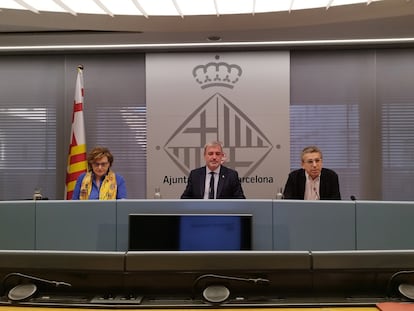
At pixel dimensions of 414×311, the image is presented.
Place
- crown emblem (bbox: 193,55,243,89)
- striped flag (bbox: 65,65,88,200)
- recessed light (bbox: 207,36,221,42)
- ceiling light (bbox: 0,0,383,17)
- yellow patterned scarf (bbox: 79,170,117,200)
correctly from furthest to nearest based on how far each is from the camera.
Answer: crown emblem (bbox: 193,55,243,89) < striped flag (bbox: 65,65,88,200) < recessed light (bbox: 207,36,221,42) < yellow patterned scarf (bbox: 79,170,117,200) < ceiling light (bbox: 0,0,383,17)

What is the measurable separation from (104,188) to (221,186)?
39.5 inches

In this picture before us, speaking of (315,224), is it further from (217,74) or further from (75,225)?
(217,74)

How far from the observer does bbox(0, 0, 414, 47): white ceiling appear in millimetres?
3656

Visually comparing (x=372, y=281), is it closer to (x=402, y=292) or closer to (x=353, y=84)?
(x=402, y=292)

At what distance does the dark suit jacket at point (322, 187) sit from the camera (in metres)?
3.42

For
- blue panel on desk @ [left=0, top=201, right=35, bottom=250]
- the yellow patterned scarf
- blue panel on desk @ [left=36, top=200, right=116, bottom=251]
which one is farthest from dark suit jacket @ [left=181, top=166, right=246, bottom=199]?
blue panel on desk @ [left=0, top=201, right=35, bottom=250]

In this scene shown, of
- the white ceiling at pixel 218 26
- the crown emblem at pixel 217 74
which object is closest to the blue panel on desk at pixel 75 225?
the white ceiling at pixel 218 26

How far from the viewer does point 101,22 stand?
391cm

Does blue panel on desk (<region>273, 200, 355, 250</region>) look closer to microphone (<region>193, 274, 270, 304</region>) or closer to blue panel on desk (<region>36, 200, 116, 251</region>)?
blue panel on desk (<region>36, 200, 116, 251</region>)

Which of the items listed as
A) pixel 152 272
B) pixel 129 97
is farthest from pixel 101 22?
pixel 152 272

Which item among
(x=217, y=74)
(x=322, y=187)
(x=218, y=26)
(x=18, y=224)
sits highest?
(x=218, y=26)

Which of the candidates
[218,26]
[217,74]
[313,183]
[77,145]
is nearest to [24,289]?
[313,183]

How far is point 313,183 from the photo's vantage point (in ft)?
11.3

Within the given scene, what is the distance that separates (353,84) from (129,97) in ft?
9.89
